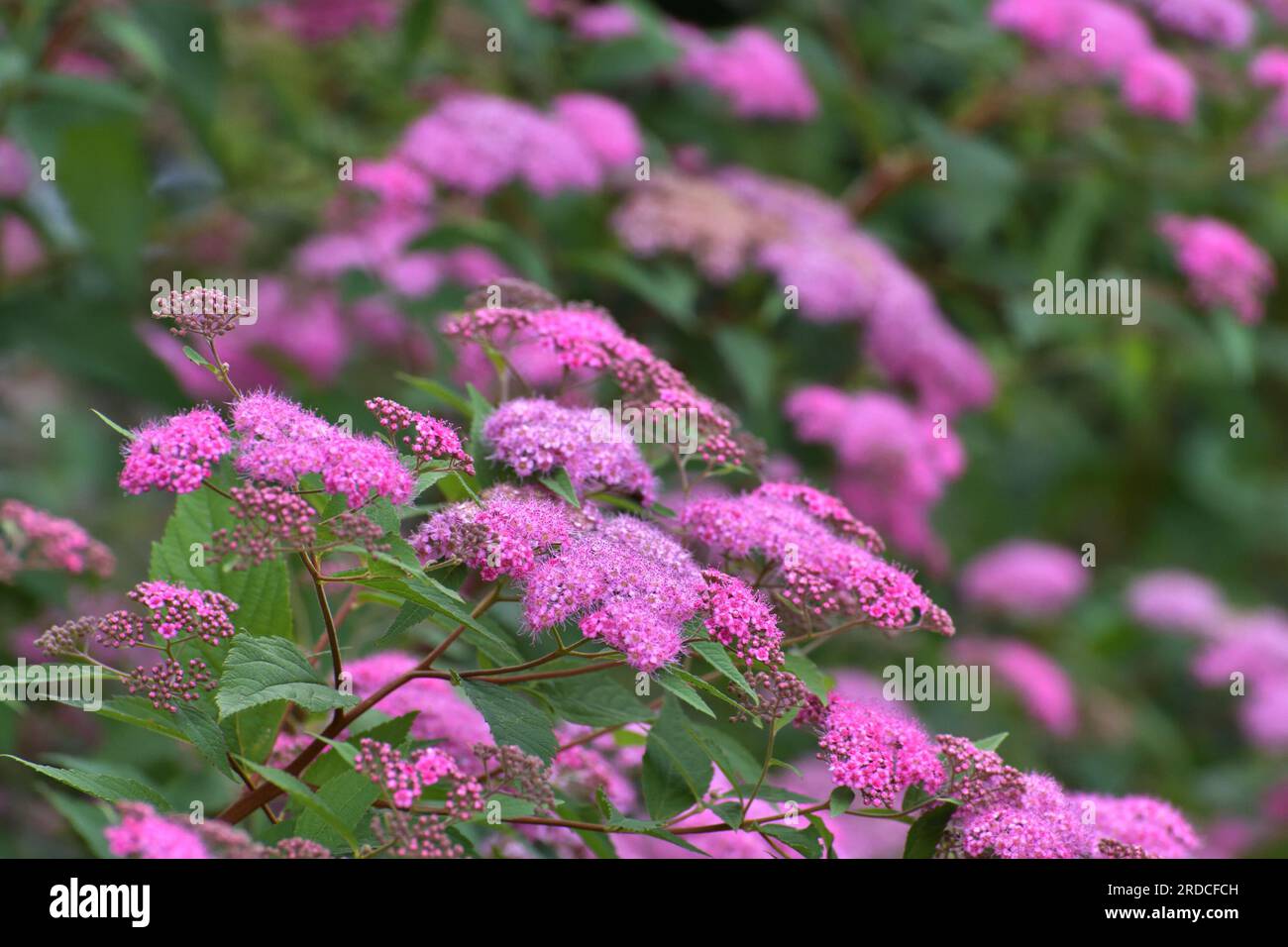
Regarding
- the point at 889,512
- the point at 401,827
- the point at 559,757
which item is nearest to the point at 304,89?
the point at 889,512

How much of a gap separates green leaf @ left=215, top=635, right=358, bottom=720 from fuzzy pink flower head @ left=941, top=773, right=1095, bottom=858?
1.64 feet

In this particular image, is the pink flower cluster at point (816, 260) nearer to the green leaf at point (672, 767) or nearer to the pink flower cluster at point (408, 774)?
the green leaf at point (672, 767)

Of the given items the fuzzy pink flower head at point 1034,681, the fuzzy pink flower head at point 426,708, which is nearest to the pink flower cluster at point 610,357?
the fuzzy pink flower head at point 426,708

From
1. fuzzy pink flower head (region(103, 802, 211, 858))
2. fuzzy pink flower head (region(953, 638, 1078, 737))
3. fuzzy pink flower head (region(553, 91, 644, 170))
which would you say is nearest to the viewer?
fuzzy pink flower head (region(103, 802, 211, 858))

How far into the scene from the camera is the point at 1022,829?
120cm

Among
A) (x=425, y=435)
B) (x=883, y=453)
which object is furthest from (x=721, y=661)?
(x=883, y=453)

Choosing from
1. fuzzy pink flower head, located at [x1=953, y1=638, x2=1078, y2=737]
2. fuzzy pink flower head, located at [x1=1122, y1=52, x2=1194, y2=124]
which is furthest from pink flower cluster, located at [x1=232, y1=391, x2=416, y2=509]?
fuzzy pink flower head, located at [x1=953, y1=638, x2=1078, y2=737]

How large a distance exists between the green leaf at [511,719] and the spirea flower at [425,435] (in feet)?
0.58

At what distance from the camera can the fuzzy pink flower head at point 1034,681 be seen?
3.21 meters

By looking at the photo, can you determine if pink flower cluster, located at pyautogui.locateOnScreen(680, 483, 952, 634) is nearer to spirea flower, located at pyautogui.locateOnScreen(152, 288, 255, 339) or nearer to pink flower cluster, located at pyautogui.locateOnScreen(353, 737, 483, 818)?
pink flower cluster, located at pyautogui.locateOnScreen(353, 737, 483, 818)

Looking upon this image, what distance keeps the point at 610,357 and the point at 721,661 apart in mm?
403

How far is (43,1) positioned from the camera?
2.40 m

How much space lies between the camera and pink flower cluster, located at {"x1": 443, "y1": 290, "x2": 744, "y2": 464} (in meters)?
1.41

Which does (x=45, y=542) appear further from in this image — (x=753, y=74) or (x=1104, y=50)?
(x=1104, y=50)
